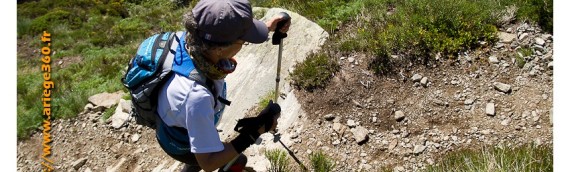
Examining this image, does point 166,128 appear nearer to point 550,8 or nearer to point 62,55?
point 550,8

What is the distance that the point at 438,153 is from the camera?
4.68 metres

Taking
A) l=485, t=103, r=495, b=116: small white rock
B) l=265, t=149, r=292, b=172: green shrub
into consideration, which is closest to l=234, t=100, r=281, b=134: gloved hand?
l=265, t=149, r=292, b=172: green shrub

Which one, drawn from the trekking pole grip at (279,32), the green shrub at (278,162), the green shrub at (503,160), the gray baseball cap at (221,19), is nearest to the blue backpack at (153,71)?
the gray baseball cap at (221,19)

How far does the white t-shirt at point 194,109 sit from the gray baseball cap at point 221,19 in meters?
0.35

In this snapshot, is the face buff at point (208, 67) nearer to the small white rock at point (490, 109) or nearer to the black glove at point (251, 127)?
the black glove at point (251, 127)

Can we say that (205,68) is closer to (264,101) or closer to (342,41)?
(264,101)

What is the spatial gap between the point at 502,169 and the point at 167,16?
1387 centimetres

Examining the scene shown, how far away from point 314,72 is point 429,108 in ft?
5.23

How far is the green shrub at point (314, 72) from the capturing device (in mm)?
5789

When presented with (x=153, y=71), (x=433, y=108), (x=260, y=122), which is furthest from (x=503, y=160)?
(x=153, y=71)

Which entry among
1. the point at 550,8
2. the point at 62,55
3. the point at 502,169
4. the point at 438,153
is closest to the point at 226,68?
the point at 502,169

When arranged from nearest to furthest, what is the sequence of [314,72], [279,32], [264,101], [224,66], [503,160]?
[224,66]
[503,160]
[279,32]
[314,72]
[264,101]

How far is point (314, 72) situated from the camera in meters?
5.84

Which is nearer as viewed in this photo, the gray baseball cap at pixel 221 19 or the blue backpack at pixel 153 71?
the gray baseball cap at pixel 221 19
